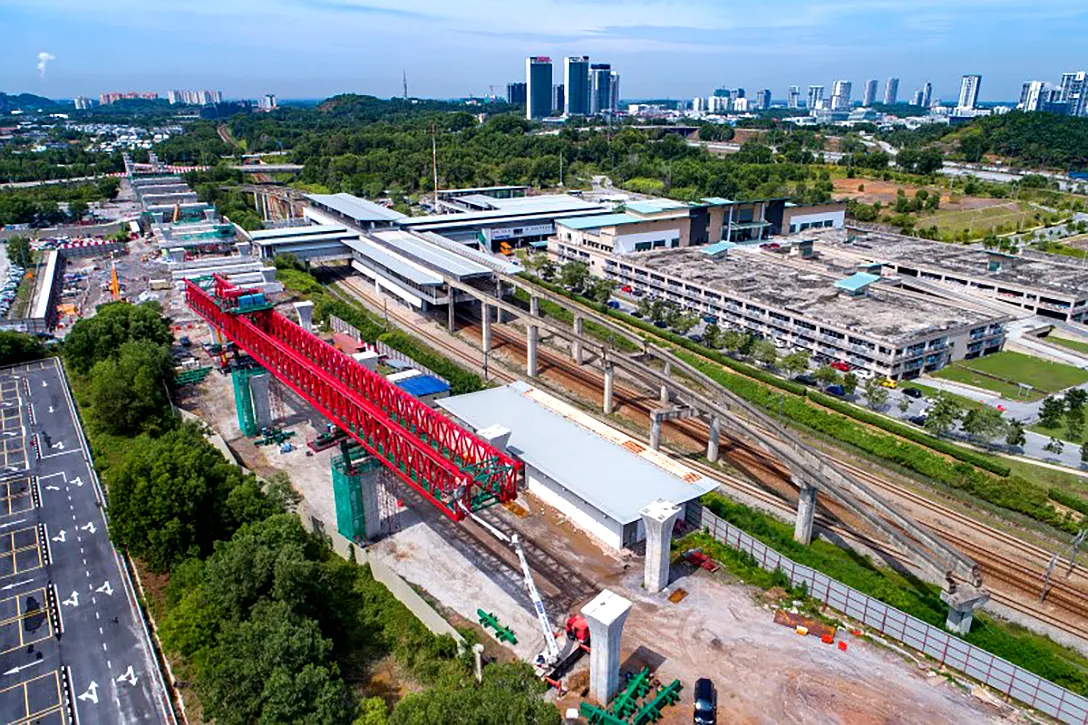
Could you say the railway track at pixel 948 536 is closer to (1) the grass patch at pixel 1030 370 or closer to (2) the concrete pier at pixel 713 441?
(2) the concrete pier at pixel 713 441

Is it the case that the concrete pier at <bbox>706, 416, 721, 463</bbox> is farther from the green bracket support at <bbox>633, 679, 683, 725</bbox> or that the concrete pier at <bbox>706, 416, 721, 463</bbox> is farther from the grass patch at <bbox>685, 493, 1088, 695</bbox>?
the green bracket support at <bbox>633, 679, 683, 725</bbox>

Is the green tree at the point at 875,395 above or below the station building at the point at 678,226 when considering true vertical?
below

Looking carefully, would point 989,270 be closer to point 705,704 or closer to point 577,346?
point 577,346

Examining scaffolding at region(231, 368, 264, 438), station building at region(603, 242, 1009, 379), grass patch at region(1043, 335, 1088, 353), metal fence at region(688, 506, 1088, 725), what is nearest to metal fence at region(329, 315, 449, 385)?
scaffolding at region(231, 368, 264, 438)

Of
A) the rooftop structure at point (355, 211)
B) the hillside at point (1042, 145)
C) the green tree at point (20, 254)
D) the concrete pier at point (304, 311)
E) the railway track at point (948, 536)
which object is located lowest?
the railway track at point (948, 536)

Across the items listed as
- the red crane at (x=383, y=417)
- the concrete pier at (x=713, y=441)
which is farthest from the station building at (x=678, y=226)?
the red crane at (x=383, y=417)

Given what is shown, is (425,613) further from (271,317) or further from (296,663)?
(271,317)

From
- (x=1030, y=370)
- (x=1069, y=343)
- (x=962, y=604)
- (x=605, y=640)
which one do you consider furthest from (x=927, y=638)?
(x=1069, y=343)
